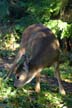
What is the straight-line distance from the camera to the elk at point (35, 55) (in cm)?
727

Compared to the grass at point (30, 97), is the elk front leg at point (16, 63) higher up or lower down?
higher up

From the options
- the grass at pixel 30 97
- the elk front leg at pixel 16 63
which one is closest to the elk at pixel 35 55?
the elk front leg at pixel 16 63

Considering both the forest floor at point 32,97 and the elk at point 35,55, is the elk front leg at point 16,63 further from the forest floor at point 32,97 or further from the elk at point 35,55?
the forest floor at point 32,97

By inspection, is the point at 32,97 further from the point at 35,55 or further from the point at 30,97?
the point at 35,55

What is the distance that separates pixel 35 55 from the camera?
25.3 ft

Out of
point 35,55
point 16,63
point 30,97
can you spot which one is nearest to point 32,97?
point 30,97

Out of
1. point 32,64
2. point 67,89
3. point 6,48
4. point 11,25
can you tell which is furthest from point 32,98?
point 11,25

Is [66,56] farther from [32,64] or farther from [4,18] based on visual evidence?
[32,64]

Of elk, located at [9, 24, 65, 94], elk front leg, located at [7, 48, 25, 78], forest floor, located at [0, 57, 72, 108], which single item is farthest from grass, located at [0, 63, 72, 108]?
elk front leg, located at [7, 48, 25, 78]

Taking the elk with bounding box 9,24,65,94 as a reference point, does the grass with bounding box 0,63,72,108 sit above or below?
below

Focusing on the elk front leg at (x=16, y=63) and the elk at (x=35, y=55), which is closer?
the elk at (x=35, y=55)

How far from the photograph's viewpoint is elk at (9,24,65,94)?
727cm

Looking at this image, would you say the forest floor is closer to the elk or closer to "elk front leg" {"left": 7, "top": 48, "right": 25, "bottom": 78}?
the elk

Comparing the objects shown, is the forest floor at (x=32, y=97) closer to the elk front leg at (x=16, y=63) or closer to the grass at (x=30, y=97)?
the grass at (x=30, y=97)
